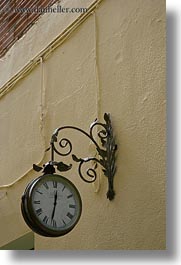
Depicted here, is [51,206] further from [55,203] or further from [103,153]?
[103,153]

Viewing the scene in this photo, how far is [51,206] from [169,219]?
0.33 meters

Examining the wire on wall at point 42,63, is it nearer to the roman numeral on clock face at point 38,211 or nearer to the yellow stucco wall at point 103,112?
the yellow stucco wall at point 103,112

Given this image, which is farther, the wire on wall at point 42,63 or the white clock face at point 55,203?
the wire on wall at point 42,63

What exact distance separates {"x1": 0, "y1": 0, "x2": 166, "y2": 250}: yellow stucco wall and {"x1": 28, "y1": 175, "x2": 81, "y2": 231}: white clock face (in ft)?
0.65

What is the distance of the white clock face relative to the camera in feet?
5.74

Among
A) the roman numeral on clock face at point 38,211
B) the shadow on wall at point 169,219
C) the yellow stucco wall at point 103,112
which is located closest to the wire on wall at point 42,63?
the yellow stucco wall at point 103,112

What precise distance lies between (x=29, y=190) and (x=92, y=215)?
30 centimetres

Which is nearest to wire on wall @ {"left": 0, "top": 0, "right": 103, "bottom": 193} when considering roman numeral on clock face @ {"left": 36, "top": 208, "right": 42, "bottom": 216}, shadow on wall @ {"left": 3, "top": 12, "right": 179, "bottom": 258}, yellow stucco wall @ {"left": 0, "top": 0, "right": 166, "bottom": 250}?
yellow stucco wall @ {"left": 0, "top": 0, "right": 166, "bottom": 250}

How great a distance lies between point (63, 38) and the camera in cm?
217

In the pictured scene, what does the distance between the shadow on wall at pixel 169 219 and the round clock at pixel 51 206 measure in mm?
179

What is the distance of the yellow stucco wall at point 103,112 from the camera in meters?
1.90

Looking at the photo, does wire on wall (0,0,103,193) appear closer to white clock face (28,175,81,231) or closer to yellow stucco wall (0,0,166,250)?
yellow stucco wall (0,0,166,250)

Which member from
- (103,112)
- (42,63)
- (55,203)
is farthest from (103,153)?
(42,63)

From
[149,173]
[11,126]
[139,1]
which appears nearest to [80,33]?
[139,1]
